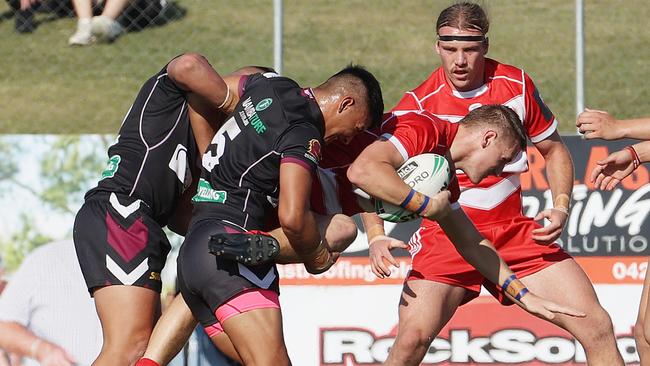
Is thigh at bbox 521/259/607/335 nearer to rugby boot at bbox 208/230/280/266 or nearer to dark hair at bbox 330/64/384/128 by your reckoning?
dark hair at bbox 330/64/384/128

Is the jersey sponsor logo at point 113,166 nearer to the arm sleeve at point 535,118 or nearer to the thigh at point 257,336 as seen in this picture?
the thigh at point 257,336

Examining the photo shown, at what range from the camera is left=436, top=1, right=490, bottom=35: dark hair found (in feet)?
20.1

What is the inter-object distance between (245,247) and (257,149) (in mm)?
429

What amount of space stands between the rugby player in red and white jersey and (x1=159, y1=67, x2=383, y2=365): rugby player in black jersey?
40.7 inches

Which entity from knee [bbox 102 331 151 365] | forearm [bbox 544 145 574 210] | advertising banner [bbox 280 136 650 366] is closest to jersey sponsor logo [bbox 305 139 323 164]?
knee [bbox 102 331 151 365]

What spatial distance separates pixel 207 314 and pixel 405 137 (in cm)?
121

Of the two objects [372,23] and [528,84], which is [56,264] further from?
[372,23]

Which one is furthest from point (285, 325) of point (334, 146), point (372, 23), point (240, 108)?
point (372, 23)

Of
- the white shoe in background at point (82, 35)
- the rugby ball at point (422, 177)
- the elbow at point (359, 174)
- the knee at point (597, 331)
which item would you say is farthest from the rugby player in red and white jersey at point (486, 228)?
the white shoe in background at point (82, 35)

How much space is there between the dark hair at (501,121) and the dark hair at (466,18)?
2.17 feet

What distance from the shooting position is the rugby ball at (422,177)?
17.1ft

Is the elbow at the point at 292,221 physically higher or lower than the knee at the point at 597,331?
higher

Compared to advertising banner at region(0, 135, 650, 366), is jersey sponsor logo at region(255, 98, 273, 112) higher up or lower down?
higher up

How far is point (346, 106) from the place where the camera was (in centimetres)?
507
